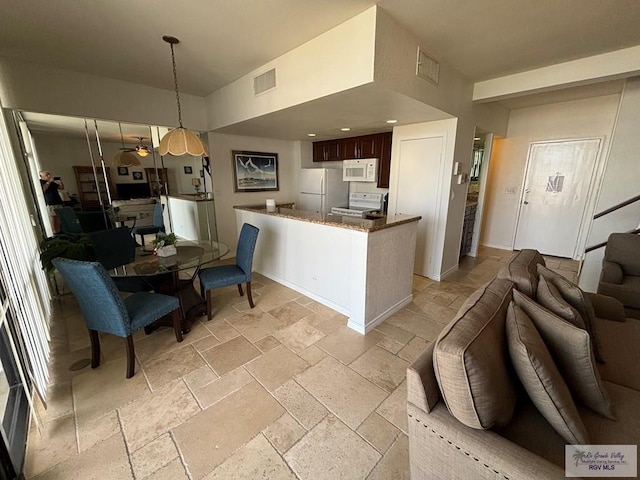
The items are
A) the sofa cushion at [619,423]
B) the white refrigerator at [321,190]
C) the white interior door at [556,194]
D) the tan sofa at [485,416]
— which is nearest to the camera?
the tan sofa at [485,416]

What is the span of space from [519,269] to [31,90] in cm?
483

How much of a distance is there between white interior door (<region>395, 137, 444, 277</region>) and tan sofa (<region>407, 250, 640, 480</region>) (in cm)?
252

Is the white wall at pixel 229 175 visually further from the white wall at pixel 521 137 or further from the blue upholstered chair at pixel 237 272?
the white wall at pixel 521 137

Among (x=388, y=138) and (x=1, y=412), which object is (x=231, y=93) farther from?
(x=1, y=412)

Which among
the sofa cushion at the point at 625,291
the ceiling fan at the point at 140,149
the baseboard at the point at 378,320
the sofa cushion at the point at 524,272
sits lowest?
the baseboard at the point at 378,320

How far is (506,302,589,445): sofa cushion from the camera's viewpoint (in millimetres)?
924

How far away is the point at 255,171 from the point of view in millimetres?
4688

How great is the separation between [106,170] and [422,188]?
4.45 metres

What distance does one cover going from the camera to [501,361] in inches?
40.1

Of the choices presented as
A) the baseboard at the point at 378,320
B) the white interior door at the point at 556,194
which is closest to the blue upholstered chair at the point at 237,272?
the baseboard at the point at 378,320

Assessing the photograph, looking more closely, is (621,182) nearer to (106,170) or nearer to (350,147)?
(350,147)

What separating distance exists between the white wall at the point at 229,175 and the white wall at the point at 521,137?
4.17 metres

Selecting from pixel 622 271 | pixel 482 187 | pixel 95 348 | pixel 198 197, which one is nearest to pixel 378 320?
pixel 95 348

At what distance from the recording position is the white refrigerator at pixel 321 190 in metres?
4.84
